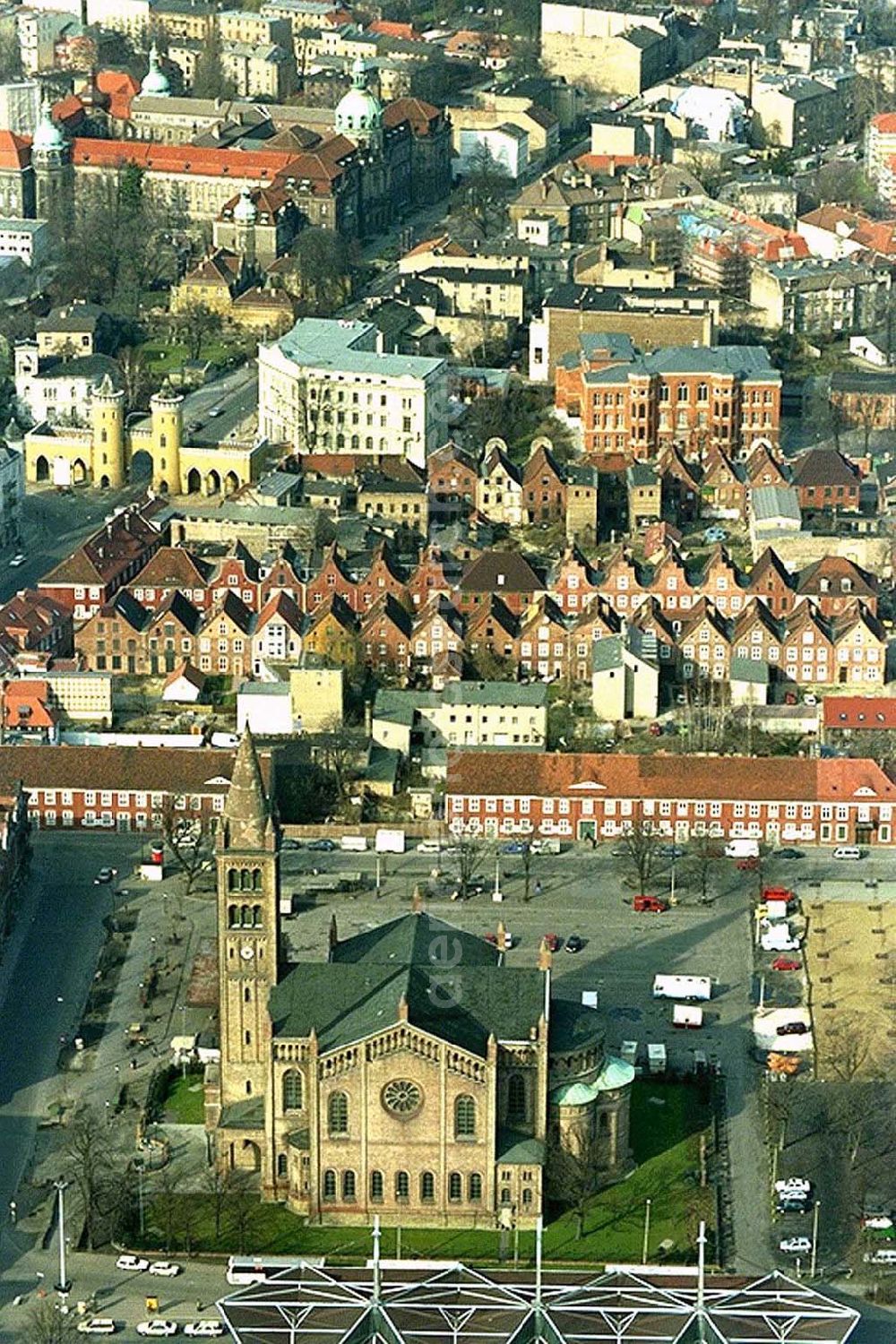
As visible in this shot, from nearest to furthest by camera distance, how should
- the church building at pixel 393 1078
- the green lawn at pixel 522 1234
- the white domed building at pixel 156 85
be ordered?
the green lawn at pixel 522 1234 < the church building at pixel 393 1078 < the white domed building at pixel 156 85

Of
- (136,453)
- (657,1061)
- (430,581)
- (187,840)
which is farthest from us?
(136,453)

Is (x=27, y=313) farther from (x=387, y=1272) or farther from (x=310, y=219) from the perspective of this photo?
(x=387, y=1272)

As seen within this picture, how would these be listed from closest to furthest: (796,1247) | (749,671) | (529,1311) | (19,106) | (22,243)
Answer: (529,1311) → (796,1247) → (749,671) → (22,243) → (19,106)

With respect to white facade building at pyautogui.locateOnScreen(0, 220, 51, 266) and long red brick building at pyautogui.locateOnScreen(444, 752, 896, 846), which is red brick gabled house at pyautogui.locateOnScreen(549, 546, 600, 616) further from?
white facade building at pyautogui.locateOnScreen(0, 220, 51, 266)

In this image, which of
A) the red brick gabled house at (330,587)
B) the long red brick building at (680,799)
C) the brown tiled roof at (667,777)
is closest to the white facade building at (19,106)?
the red brick gabled house at (330,587)

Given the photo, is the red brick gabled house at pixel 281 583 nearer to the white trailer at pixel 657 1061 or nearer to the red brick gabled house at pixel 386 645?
the red brick gabled house at pixel 386 645

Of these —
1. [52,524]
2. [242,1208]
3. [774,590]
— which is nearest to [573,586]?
[774,590]

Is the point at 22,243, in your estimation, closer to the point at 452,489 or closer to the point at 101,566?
the point at 452,489
